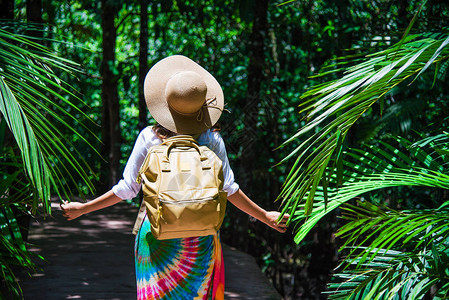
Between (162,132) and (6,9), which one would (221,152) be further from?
(6,9)

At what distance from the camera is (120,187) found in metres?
2.64

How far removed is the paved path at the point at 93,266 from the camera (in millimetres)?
4867

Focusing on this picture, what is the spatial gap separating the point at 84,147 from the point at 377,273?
30.1 feet

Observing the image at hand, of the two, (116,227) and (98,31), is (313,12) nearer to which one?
(116,227)

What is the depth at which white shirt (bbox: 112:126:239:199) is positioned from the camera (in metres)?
2.62

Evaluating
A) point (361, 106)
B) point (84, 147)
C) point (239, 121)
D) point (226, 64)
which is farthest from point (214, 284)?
point (84, 147)

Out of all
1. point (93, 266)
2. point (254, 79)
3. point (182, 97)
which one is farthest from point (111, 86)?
point (182, 97)

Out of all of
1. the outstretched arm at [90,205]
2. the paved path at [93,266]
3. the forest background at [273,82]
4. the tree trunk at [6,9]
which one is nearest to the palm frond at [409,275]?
the outstretched arm at [90,205]

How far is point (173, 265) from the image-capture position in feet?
8.56

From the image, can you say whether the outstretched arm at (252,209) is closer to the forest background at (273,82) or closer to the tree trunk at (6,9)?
the tree trunk at (6,9)

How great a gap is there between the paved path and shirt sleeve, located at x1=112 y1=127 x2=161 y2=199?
1820 millimetres

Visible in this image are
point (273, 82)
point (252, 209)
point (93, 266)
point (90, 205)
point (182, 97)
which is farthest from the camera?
point (273, 82)

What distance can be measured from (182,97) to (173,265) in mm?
768

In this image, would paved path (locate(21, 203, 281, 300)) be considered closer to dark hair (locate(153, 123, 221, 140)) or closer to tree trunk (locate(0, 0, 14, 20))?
tree trunk (locate(0, 0, 14, 20))
